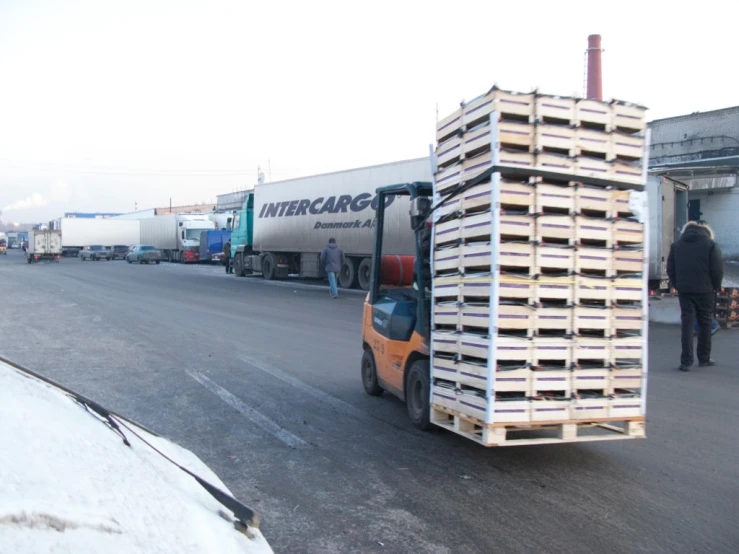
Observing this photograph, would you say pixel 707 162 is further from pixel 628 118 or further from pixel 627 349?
pixel 627 349

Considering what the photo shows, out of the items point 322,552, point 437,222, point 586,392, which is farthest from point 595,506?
point 437,222

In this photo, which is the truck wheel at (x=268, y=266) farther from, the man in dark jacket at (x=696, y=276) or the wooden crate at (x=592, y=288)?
the wooden crate at (x=592, y=288)

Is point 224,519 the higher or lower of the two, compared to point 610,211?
lower

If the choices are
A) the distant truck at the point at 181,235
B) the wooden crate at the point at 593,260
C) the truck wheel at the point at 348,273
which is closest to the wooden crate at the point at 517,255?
the wooden crate at the point at 593,260

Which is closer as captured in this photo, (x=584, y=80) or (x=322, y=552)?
(x=322, y=552)

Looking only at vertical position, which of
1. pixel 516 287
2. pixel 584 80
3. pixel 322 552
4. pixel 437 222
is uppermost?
pixel 584 80

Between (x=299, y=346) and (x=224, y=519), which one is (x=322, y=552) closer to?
(x=224, y=519)

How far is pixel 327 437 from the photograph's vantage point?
20.1 feet

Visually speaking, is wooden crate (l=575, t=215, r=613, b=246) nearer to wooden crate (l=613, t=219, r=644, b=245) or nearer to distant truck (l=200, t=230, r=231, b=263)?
wooden crate (l=613, t=219, r=644, b=245)

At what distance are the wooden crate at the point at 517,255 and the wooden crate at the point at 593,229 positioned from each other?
16.2 inches

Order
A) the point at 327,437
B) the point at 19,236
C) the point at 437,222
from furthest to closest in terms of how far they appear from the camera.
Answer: the point at 19,236 < the point at 327,437 < the point at 437,222

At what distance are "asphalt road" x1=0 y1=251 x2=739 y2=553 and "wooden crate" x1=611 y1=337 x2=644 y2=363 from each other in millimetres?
911

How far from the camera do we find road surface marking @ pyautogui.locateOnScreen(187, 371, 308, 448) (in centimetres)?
605

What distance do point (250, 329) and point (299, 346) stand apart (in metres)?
2.46
